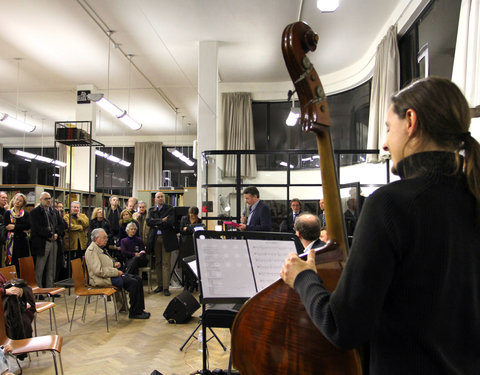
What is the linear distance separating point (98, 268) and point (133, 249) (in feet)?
3.92

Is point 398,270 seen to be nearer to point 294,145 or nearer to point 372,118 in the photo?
point 372,118

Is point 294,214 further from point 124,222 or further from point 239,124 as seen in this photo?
point 239,124

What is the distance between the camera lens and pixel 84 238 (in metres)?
6.45

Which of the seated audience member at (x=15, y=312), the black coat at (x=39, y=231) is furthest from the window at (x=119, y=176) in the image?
the seated audience member at (x=15, y=312)

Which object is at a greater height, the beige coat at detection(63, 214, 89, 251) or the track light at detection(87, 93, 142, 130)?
the track light at detection(87, 93, 142, 130)

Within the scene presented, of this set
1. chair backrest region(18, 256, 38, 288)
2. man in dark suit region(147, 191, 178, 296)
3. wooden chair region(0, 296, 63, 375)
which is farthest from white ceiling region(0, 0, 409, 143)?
wooden chair region(0, 296, 63, 375)

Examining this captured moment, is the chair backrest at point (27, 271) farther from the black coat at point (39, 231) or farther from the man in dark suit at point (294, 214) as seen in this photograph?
the man in dark suit at point (294, 214)

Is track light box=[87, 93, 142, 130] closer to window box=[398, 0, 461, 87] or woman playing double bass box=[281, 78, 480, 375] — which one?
window box=[398, 0, 461, 87]

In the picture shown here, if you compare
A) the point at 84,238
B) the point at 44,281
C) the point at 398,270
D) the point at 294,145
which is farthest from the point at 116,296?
the point at 294,145

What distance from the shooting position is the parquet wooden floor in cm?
312

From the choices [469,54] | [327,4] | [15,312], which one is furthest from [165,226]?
[469,54]

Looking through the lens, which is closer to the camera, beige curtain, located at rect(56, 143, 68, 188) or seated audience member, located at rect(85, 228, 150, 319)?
seated audience member, located at rect(85, 228, 150, 319)

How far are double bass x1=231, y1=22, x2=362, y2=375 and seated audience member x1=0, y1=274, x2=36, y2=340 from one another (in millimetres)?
2559

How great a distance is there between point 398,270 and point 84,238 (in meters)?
6.54
